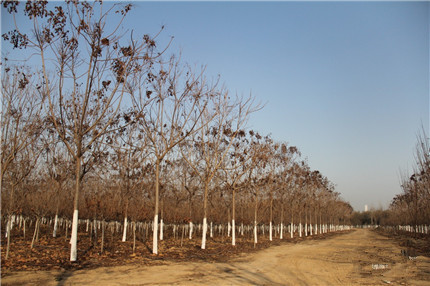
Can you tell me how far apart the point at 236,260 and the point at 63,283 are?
847cm

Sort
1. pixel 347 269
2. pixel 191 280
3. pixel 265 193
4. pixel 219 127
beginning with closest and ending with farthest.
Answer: pixel 191 280, pixel 347 269, pixel 219 127, pixel 265 193

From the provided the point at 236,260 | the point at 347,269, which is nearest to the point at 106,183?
the point at 236,260

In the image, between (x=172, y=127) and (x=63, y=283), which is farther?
(x=172, y=127)

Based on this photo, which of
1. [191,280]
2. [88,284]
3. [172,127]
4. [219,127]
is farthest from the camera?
[219,127]

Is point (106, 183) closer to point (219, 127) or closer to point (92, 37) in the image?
point (219, 127)

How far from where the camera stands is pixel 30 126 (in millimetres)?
15266

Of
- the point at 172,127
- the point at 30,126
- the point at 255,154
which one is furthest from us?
the point at 255,154

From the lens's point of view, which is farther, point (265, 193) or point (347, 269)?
point (265, 193)

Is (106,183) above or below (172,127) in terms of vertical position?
below

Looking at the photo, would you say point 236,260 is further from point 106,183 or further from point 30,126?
point 106,183

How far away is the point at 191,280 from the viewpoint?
35.0 ft

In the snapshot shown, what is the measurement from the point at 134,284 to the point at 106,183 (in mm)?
17294

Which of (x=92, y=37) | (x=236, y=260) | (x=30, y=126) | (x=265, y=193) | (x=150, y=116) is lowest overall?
(x=236, y=260)

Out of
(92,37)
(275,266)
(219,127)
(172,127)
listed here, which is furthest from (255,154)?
(92,37)
